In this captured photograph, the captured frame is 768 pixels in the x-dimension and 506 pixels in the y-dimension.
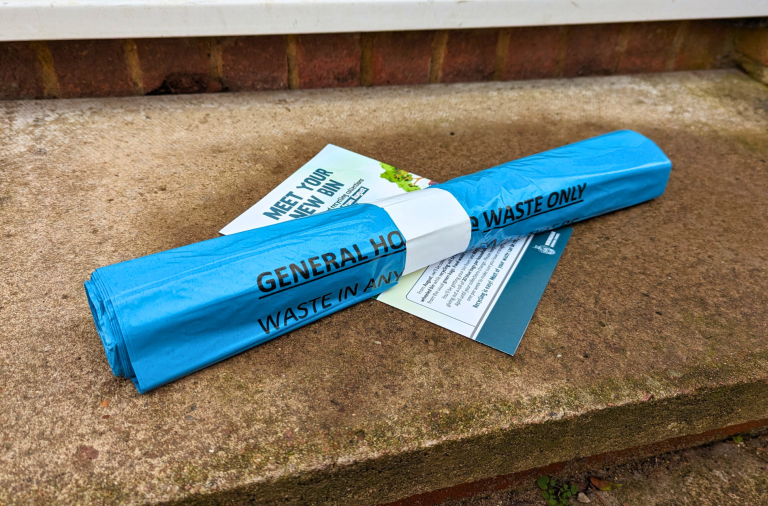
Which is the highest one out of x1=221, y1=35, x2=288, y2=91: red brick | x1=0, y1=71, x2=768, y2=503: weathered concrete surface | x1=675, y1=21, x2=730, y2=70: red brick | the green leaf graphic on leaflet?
x1=675, y1=21, x2=730, y2=70: red brick

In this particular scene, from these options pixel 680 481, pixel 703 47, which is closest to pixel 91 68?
pixel 680 481

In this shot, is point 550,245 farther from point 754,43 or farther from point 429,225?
point 754,43

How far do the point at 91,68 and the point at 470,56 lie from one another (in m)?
0.94

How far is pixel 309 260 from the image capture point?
756 mm

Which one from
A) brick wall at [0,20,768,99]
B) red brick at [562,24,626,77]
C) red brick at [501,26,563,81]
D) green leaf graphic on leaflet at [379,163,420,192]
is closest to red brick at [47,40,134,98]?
brick wall at [0,20,768,99]

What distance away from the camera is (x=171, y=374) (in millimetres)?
694

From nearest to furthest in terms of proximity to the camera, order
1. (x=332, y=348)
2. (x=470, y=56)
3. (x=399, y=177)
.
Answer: (x=332, y=348) < (x=399, y=177) < (x=470, y=56)

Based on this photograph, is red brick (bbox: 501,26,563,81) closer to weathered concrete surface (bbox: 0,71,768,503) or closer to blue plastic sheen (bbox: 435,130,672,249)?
weathered concrete surface (bbox: 0,71,768,503)

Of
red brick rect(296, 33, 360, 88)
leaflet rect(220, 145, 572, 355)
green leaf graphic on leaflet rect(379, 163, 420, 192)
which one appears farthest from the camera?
red brick rect(296, 33, 360, 88)

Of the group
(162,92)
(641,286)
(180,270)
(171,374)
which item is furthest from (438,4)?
(171,374)

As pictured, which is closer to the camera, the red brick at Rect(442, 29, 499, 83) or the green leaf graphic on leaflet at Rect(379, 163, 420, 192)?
the green leaf graphic on leaflet at Rect(379, 163, 420, 192)

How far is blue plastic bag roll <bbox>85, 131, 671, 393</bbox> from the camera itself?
0.68 meters

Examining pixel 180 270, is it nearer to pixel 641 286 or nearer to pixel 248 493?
pixel 248 493

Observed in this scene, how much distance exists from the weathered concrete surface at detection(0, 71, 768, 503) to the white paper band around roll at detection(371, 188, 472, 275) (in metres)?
0.11
